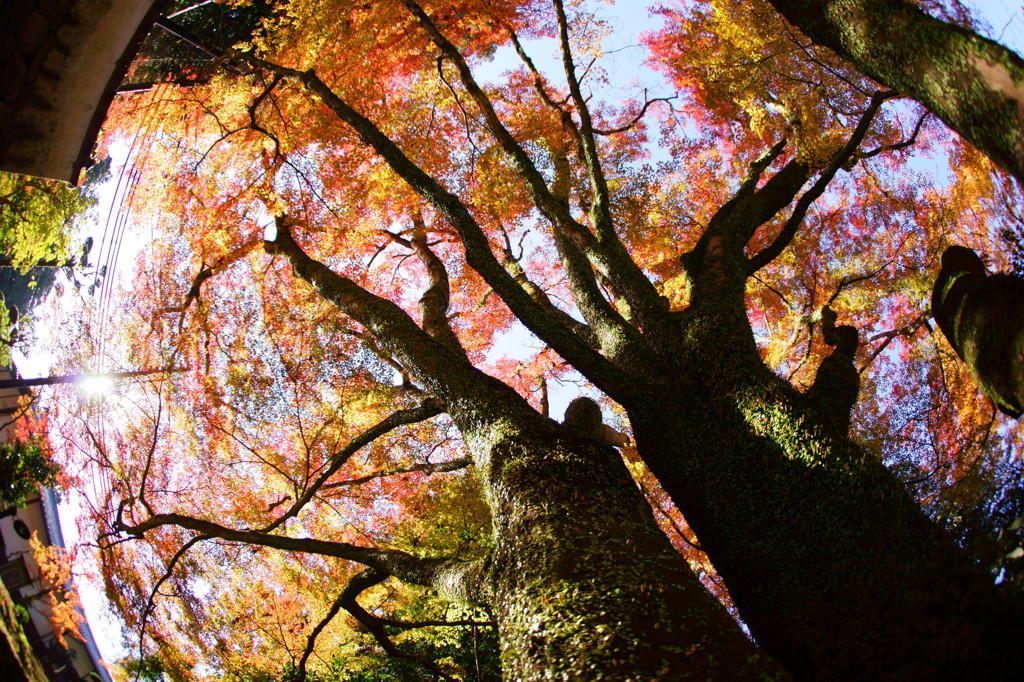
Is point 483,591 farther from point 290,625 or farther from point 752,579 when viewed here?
point 290,625

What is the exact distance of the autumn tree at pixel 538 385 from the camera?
2.51 meters

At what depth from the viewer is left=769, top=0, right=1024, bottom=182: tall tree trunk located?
2057mm

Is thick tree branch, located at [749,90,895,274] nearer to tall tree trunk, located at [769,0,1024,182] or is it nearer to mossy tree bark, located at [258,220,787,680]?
tall tree trunk, located at [769,0,1024,182]

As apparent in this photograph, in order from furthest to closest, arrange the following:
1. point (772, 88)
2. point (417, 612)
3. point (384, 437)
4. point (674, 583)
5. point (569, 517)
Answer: point (384, 437) < point (417, 612) < point (772, 88) < point (569, 517) < point (674, 583)

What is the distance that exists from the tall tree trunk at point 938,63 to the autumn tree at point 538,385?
0.50m

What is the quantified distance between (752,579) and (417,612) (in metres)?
5.83

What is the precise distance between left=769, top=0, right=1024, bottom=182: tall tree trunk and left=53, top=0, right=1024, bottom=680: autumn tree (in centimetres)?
50

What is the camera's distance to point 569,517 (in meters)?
2.79

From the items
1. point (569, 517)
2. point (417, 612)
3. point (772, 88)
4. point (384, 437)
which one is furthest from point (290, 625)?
point (772, 88)

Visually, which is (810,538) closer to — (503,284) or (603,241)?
(503,284)

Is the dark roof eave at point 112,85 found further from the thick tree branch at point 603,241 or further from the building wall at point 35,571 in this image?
the building wall at point 35,571

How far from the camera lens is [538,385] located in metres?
9.19

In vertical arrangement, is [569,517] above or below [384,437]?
below

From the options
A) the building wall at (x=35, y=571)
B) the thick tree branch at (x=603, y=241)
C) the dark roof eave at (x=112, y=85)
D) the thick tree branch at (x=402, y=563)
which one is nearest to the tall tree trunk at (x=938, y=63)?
the thick tree branch at (x=603, y=241)
